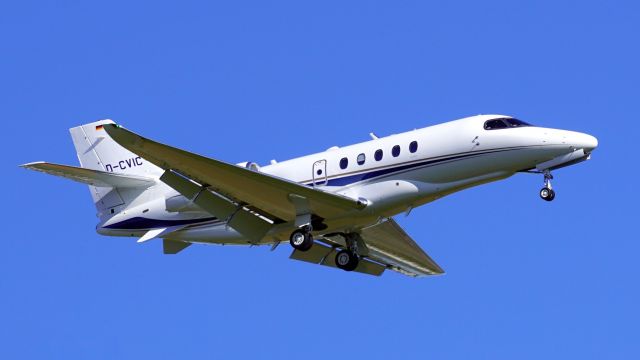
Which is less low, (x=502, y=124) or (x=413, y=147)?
(x=502, y=124)

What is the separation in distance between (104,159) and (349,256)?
8.11 m

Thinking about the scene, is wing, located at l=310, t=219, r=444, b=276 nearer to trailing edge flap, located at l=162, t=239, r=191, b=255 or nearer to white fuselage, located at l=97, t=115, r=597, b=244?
white fuselage, located at l=97, t=115, r=597, b=244

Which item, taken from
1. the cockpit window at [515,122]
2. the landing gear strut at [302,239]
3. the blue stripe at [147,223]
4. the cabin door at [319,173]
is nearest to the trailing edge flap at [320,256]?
the blue stripe at [147,223]

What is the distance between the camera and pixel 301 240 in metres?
29.6

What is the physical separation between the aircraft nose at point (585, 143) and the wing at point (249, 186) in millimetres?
5708

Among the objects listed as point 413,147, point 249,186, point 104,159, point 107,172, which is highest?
point 104,159

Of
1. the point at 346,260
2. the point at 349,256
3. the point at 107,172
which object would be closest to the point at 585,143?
the point at 349,256

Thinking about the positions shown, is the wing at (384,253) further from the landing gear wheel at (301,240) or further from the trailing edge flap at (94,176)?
the trailing edge flap at (94,176)

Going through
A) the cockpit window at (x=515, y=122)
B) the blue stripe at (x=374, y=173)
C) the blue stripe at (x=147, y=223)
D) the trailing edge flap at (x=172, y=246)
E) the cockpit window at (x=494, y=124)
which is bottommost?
the trailing edge flap at (x=172, y=246)

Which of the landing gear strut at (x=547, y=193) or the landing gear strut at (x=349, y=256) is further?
the landing gear strut at (x=349, y=256)

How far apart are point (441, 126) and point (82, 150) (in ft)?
37.8

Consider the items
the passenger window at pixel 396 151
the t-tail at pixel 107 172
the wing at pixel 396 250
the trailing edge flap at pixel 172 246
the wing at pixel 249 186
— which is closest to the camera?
the wing at pixel 249 186

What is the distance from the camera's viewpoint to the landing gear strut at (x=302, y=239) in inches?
1161

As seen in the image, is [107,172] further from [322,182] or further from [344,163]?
[344,163]
